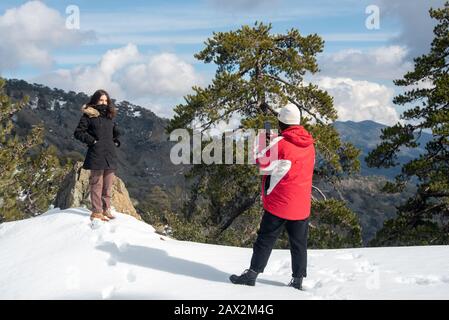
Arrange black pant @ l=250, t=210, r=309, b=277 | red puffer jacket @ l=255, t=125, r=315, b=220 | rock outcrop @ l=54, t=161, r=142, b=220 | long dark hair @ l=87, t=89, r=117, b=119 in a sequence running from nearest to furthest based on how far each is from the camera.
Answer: red puffer jacket @ l=255, t=125, r=315, b=220 → black pant @ l=250, t=210, r=309, b=277 → long dark hair @ l=87, t=89, r=117, b=119 → rock outcrop @ l=54, t=161, r=142, b=220

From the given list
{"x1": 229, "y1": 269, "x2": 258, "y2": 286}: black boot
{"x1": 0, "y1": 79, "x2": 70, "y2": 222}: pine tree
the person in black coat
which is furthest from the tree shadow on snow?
{"x1": 0, "y1": 79, "x2": 70, "y2": 222}: pine tree

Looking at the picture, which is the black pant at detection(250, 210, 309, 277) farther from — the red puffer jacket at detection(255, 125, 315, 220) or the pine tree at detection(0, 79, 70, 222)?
the pine tree at detection(0, 79, 70, 222)

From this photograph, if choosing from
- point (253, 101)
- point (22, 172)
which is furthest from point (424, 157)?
point (22, 172)

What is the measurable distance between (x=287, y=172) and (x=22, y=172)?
23243 millimetres

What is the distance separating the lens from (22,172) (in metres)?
24.6

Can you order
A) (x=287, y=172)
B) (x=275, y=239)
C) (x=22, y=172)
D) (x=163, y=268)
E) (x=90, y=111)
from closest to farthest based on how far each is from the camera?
1. (x=287, y=172)
2. (x=275, y=239)
3. (x=163, y=268)
4. (x=90, y=111)
5. (x=22, y=172)

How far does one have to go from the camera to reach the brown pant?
287 inches

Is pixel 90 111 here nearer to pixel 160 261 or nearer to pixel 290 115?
pixel 160 261

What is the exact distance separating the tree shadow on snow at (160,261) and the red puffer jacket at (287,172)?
4.22ft

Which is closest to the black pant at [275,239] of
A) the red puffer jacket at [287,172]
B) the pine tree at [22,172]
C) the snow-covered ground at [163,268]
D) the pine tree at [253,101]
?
the red puffer jacket at [287,172]


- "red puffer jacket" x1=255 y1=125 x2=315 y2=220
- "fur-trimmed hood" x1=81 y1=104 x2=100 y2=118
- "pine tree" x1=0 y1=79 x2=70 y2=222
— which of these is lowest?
"pine tree" x1=0 y1=79 x2=70 y2=222

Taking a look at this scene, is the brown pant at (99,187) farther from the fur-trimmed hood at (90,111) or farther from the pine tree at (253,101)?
the pine tree at (253,101)

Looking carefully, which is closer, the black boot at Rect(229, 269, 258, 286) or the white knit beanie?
the white knit beanie

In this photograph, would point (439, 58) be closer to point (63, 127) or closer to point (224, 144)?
point (224, 144)
